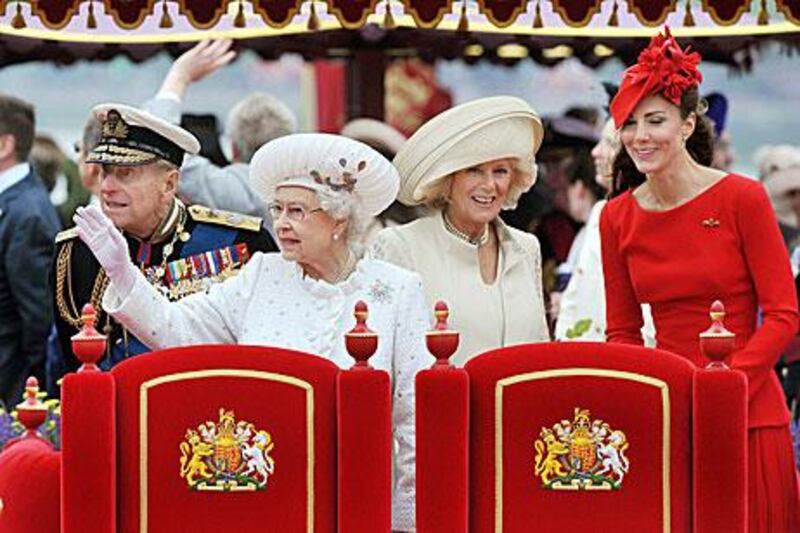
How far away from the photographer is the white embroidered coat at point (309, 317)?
5234 millimetres

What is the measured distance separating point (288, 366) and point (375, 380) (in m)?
0.17

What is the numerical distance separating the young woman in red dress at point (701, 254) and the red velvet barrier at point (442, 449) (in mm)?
807

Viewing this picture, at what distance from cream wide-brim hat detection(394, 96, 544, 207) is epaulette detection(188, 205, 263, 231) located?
1.64ft

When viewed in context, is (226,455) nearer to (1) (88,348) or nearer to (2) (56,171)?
(1) (88,348)

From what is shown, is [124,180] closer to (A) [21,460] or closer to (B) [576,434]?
(A) [21,460]

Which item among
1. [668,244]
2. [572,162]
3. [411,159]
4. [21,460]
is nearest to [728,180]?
[668,244]

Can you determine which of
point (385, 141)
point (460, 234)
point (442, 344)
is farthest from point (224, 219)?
point (385, 141)

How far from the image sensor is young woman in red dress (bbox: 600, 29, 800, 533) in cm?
540

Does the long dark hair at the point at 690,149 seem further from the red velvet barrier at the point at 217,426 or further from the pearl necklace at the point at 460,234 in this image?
the red velvet barrier at the point at 217,426

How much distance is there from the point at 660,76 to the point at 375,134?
2867 mm

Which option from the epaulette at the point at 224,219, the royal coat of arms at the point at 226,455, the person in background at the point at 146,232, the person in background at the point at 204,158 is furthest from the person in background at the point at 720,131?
the royal coat of arms at the point at 226,455

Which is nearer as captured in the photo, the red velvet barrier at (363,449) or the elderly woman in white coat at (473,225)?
the red velvet barrier at (363,449)

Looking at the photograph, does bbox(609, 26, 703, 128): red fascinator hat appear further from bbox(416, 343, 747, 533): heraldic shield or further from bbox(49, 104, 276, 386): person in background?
bbox(49, 104, 276, 386): person in background

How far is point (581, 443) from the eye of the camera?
15.9ft
